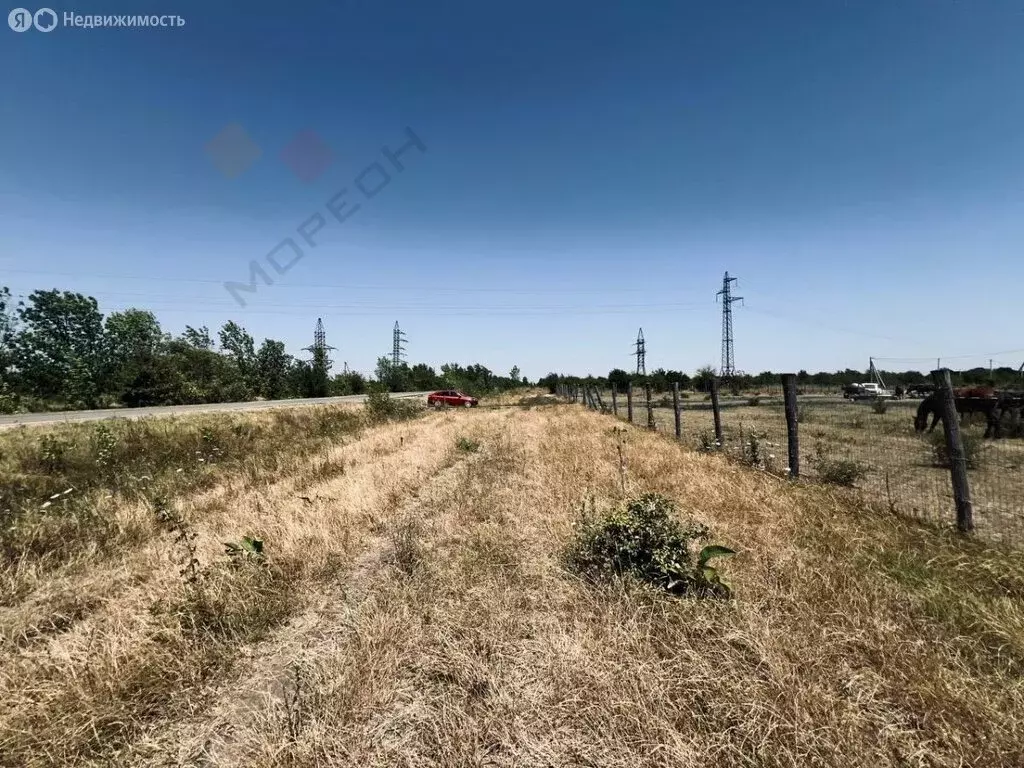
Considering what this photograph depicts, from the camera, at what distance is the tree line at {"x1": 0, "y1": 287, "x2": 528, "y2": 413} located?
32281mm

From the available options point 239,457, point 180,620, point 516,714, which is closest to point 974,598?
point 516,714

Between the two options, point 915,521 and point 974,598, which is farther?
point 915,521

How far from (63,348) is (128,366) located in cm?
1286

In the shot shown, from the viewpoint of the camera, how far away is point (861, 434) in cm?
1142

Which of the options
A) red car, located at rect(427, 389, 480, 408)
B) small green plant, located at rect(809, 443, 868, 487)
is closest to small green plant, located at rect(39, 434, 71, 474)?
small green plant, located at rect(809, 443, 868, 487)

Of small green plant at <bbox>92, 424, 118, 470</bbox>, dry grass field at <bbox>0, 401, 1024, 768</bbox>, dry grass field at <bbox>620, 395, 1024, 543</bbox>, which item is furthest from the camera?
small green plant at <bbox>92, 424, 118, 470</bbox>

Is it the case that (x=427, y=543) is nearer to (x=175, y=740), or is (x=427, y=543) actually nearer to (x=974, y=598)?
(x=175, y=740)

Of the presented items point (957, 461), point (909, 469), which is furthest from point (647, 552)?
point (909, 469)

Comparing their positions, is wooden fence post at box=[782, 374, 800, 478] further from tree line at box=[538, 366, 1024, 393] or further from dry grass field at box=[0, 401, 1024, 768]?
tree line at box=[538, 366, 1024, 393]

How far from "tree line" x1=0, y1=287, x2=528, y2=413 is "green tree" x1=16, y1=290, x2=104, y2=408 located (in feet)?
0.23

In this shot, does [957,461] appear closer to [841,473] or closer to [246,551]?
[841,473]

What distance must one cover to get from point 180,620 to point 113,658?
19.5 inches

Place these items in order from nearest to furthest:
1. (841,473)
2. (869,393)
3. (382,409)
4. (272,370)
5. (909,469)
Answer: (841,473)
(909,469)
(382,409)
(869,393)
(272,370)

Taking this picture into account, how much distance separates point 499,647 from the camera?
8.47 feet
